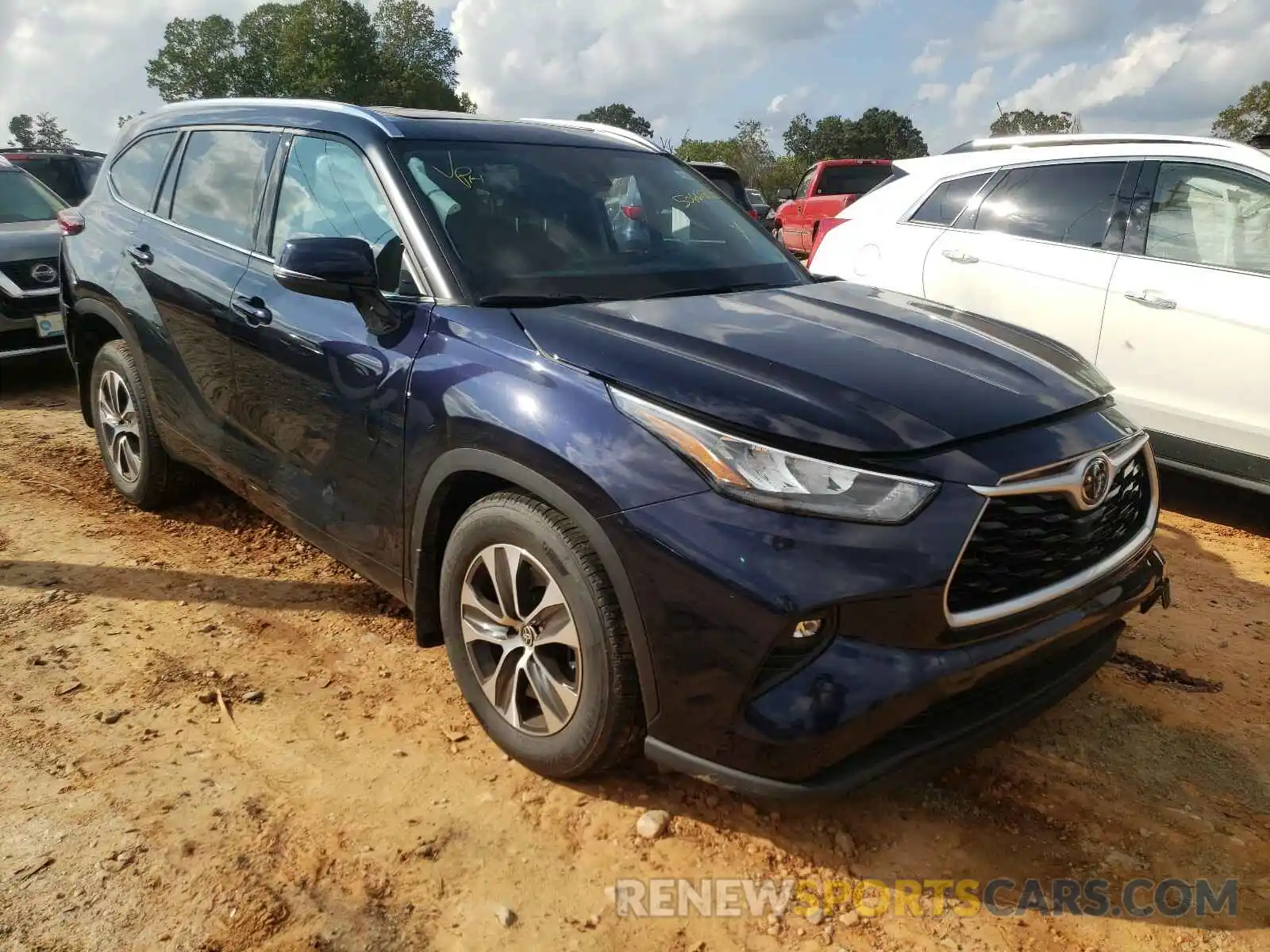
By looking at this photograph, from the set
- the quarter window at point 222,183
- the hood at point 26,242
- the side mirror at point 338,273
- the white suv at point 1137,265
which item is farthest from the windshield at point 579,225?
the hood at point 26,242

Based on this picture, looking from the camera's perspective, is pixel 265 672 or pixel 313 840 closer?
pixel 313 840

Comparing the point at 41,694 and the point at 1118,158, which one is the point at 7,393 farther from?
the point at 1118,158

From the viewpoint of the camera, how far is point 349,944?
2074 mm

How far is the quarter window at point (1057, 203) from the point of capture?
16.2 ft

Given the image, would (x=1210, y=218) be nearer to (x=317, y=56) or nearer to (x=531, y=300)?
(x=531, y=300)

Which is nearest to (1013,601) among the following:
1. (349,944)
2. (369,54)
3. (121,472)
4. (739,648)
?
(739,648)

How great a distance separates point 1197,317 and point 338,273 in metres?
3.98

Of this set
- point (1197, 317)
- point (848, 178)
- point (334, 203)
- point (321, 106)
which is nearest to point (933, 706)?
point (334, 203)

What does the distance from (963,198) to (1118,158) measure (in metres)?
0.86

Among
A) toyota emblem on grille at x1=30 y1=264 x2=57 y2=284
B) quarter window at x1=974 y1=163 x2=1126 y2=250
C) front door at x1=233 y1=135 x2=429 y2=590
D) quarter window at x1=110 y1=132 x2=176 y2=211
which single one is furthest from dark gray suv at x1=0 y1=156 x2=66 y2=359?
quarter window at x1=974 y1=163 x2=1126 y2=250

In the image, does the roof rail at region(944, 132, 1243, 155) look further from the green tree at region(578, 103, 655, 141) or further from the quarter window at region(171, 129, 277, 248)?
the green tree at region(578, 103, 655, 141)

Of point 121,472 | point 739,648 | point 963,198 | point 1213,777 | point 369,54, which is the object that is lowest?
point 1213,777

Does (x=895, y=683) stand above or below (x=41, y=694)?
above

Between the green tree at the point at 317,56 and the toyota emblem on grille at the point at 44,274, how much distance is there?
219 ft
